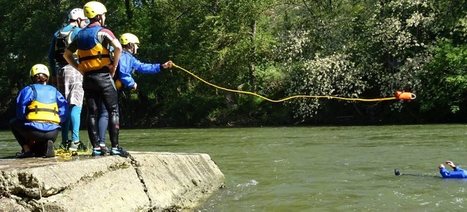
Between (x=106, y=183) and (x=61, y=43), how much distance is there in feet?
9.37

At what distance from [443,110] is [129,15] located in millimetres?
19907

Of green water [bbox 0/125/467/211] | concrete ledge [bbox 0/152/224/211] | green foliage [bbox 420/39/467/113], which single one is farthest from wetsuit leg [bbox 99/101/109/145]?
green foliage [bbox 420/39/467/113]

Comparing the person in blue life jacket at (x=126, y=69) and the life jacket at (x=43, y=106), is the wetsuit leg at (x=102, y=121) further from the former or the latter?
the life jacket at (x=43, y=106)

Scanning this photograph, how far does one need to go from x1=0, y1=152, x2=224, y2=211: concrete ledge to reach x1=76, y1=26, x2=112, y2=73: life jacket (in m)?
1.04

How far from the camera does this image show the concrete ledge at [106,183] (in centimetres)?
481

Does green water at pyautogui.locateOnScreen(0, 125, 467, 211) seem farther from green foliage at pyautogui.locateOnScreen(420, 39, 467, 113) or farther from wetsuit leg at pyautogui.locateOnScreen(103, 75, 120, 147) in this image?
green foliage at pyautogui.locateOnScreen(420, 39, 467, 113)

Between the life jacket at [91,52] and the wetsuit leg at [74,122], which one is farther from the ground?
the life jacket at [91,52]

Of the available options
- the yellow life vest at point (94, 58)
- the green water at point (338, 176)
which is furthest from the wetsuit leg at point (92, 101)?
the green water at point (338, 176)

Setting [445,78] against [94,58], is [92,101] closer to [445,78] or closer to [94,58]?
[94,58]

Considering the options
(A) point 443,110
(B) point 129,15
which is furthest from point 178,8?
(A) point 443,110

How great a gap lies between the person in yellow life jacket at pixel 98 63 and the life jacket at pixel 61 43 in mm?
813

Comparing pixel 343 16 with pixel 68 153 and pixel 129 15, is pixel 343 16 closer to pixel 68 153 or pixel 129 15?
pixel 129 15

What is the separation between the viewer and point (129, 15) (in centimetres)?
3788

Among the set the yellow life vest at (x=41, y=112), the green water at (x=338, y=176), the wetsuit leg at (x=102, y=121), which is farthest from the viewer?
the green water at (x=338, y=176)
